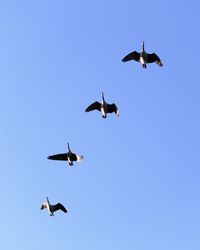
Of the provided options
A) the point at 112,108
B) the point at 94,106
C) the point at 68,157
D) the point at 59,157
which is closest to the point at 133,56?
the point at 112,108

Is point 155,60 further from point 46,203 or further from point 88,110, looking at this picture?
point 46,203

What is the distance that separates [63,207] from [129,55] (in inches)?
1197

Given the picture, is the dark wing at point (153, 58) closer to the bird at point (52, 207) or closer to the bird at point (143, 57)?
the bird at point (143, 57)

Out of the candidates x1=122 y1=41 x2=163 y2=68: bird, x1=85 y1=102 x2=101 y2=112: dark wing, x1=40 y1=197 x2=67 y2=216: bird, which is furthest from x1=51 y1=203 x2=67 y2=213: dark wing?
x1=122 y1=41 x2=163 y2=68: bird

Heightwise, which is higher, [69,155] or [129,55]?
[129,55]

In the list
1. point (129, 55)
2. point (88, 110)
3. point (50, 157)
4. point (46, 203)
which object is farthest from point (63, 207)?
point (129, 55)

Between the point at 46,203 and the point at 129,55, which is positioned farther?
the point at 46,203

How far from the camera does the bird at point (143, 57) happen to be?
116562 millimetres

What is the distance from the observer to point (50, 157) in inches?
4857

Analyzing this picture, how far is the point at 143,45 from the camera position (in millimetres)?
116625

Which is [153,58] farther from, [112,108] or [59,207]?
[59,207]

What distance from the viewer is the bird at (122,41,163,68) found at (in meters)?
117

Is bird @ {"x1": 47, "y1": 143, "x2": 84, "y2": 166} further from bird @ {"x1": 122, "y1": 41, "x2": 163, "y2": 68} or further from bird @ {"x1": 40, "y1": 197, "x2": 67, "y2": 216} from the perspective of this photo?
bird @ {"x1": 122, "y1": 41, "x2": 163, "y2": 68}

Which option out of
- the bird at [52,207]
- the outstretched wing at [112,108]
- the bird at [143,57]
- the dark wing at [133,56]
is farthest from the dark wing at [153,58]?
the bird at [52,207]
